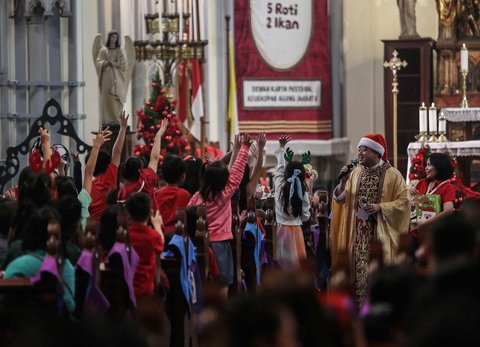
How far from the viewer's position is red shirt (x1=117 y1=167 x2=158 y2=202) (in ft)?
36.9

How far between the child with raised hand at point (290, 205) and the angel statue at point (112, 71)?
14.2 feet

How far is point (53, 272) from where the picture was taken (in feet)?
24.8

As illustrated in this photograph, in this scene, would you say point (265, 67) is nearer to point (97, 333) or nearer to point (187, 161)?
point (187, 161)

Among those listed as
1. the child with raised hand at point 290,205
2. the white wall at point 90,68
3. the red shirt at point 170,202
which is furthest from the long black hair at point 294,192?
the white wall at point 90,68

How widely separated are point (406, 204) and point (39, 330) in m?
7.35

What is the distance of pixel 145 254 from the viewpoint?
9.03 m

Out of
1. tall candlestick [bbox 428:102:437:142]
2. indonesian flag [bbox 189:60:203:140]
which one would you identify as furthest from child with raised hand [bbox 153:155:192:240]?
indonesian flag [bbox 189:60:203:140]

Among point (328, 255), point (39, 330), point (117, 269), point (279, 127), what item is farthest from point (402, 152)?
point (39, 330)

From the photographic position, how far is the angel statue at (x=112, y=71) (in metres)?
17.3

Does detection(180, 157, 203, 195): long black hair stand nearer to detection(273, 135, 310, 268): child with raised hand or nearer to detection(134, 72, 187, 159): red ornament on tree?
detection(273, 135, 310, 268): child with raised hand

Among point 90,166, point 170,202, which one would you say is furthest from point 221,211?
point 90,166

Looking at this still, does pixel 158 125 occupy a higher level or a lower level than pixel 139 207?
higher

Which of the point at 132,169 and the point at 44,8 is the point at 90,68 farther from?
the point at 132,169

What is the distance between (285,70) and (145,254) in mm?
18322
